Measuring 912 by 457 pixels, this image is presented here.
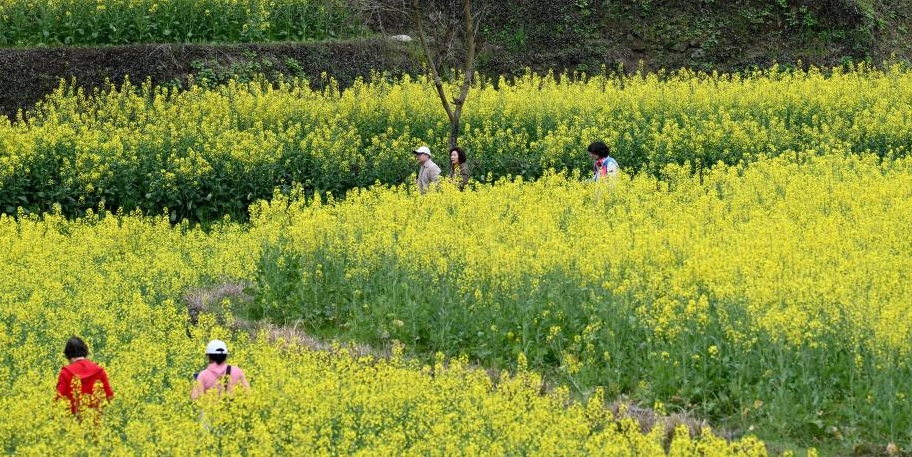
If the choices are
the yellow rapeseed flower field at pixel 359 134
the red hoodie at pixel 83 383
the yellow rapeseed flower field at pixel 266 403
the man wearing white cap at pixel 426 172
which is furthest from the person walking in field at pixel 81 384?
the yellow rapeseed flower field at pixel 359 134

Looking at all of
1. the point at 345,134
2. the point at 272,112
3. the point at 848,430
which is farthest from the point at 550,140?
the point at 848,430

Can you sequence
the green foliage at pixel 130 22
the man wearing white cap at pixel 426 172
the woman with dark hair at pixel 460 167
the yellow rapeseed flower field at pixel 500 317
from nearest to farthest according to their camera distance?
the yellow rapeseed flower field at pixel 500 317 < the woman with dark hair at pixel 460 167 < the man wearing white cap at pixel 426 172 < the green foliage at pixel 130 22

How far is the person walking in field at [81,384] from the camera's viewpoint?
1065cm

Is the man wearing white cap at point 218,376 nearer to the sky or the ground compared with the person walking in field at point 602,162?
nearer to the ground

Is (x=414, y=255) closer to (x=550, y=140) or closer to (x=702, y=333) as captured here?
(x=702, y=333)

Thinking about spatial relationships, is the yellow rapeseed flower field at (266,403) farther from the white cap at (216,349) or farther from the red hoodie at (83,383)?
the white cap at (216,349)

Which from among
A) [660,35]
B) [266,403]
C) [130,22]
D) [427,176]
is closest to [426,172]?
[427,176]

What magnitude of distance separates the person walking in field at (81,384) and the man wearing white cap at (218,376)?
752 millimetres

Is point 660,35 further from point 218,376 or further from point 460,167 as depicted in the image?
point 218,376

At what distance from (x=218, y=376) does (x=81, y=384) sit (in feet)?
3.77

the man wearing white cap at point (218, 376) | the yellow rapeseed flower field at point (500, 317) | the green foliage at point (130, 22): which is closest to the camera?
the yellow rapeseed flower field at point (500, 317)

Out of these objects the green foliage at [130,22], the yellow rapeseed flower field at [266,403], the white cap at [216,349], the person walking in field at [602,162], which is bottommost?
the yellow rapeseed flower field at [266,403]

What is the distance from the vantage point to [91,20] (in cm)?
2489

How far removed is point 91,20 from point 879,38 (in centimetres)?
1728
